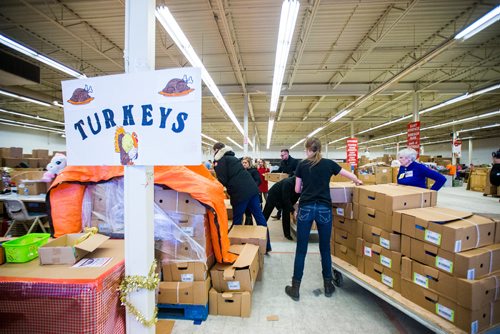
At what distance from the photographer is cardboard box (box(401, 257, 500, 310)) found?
154 cm

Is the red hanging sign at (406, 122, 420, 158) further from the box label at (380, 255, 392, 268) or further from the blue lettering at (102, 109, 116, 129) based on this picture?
the blue lettering at (102, 109, 116, 129)

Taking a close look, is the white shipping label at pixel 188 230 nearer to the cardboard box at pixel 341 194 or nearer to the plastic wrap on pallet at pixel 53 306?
the plastic wrap on pallet at pixel 53 306

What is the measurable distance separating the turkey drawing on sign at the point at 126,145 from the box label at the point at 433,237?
2.04 m

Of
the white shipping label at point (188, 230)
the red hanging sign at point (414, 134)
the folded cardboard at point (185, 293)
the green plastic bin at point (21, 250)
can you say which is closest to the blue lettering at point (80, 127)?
the green plastic bin at point (21, 250)

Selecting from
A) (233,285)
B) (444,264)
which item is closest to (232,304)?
(233,285)

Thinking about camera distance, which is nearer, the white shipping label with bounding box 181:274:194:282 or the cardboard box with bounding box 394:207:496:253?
the cardboard box with bounding box 394:207:496:253

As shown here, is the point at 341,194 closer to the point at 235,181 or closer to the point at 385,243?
the point at 385,243

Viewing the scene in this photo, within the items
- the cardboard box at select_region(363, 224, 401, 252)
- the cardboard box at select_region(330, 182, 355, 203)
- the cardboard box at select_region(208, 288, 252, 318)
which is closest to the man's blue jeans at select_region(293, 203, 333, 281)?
the cardboard box at select_region(330, 182, 355, 203)

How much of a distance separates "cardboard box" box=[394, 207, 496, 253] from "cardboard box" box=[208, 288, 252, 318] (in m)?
1.46

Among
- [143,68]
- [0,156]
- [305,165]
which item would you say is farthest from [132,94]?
[0,156]

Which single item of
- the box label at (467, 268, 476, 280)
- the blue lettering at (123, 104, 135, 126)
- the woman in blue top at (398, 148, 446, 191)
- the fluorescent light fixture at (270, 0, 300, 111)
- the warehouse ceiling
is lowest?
the box label at (467, 268, 476, 280)

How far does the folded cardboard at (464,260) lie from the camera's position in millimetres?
1590

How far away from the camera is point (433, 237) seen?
1.76 metres

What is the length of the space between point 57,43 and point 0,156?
4.11 metres
